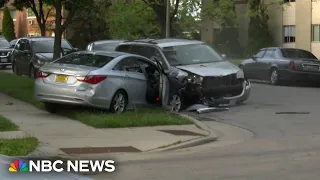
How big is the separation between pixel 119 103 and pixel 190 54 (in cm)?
376

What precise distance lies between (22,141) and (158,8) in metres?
21.7

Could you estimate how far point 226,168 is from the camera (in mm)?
8539

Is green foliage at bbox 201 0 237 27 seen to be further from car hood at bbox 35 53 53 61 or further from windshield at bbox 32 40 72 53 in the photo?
car hood at bbox 35 53 53 61

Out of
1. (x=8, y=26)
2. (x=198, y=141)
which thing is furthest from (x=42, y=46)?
(x=8, y=26)

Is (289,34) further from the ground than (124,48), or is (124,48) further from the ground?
(289,34)

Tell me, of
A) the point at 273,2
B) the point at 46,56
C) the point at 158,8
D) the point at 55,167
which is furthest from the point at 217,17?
the point at 55,167

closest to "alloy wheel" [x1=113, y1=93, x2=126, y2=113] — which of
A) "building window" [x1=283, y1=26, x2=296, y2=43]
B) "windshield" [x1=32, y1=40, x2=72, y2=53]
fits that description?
"windshield" [x1=32, y1=40, x2=72, y2=53]

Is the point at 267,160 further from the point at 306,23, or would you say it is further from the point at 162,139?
the point at 306,23

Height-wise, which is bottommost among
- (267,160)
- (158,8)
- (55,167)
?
(267,160)

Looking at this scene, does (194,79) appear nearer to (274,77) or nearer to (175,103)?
(175,103)

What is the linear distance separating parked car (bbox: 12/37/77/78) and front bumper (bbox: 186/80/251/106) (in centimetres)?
900

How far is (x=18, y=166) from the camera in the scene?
13.1ft

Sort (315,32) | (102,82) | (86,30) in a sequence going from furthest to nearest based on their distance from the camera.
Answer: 1. (86,30)
2. (315,32)
3. (102,82)

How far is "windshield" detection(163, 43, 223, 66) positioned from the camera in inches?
639
